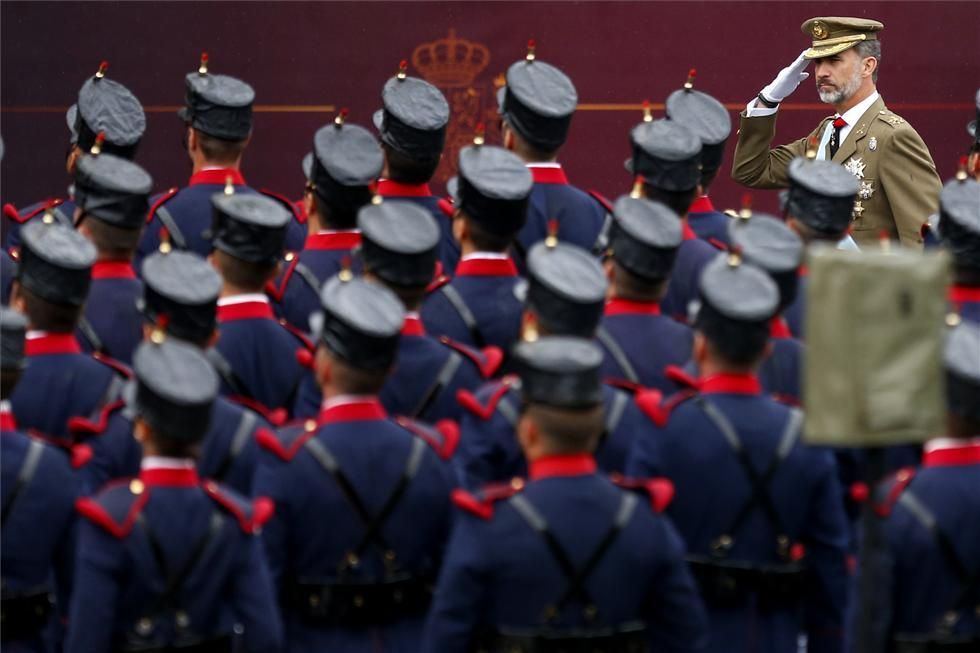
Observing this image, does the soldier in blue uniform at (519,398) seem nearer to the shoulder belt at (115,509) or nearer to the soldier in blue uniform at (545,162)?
the shoulder belt at (115,509)

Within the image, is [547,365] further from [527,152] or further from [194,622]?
[527,152]

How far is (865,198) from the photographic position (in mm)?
9375

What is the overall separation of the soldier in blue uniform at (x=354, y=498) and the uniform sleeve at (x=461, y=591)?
37 cm

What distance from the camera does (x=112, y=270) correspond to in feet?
22.4

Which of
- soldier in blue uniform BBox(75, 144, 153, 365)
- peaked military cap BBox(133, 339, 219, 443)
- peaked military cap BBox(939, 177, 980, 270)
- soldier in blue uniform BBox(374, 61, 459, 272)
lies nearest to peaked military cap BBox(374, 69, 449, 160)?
soldier in blue uniform BBox(374, 61, 459, 272)

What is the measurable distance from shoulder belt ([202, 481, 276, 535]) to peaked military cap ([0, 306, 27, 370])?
Result: 2.28 feet

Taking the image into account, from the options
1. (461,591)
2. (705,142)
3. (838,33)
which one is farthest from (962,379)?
(838,33)

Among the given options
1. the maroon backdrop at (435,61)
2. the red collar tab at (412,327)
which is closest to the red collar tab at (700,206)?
the red collar tab at (412,327)

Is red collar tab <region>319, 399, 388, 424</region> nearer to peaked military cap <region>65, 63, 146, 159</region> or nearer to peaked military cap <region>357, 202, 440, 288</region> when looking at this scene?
peaked military cap <region>357, 202, 440, 288</region>

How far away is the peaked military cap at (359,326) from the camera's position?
556cm

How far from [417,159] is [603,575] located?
282 centimetres

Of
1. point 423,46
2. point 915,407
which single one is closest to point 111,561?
point 915,407

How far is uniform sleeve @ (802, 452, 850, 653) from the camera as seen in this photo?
5.76 m

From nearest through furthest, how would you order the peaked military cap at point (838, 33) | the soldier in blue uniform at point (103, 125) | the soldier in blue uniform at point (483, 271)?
1. the soldier in blue uniform at point (483, 271)
2. the soldier in blue uniform at point (103, 125)
3. the peaked military cap at point (838, 33)
